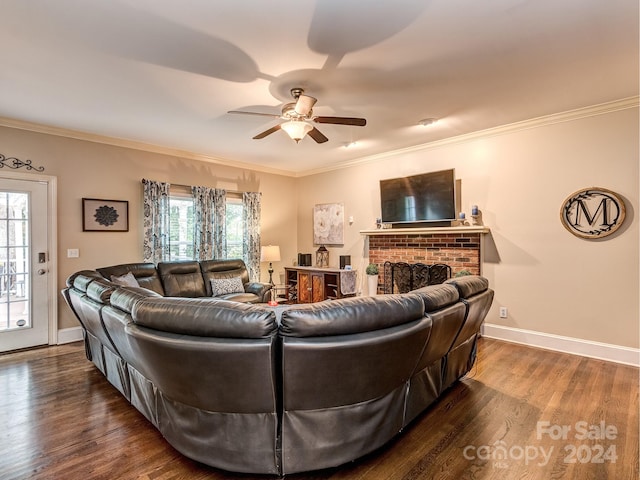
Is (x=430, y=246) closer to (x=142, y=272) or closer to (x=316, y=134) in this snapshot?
(x=316, y=134)

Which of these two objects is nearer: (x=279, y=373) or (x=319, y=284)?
(x=279, y=373)

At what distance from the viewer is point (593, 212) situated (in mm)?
3648

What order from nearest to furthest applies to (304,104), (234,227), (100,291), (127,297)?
(127,297) < (100,291) < (304,104) < (234,227)

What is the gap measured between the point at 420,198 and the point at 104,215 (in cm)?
452

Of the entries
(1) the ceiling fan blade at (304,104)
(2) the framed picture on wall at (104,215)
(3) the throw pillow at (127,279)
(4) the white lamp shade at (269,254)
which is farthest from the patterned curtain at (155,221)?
(1) the ceiling fan blade at (304,104)

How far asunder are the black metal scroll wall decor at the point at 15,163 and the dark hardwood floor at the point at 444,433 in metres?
2.36

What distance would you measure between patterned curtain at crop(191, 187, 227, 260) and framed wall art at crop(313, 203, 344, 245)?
1856 millimetres

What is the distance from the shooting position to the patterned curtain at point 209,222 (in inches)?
218

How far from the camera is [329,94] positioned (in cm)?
329

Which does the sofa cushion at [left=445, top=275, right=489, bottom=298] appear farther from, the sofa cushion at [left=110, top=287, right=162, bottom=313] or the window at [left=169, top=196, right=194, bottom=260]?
the window at [left=169, top=196, right=194, bottom=260]

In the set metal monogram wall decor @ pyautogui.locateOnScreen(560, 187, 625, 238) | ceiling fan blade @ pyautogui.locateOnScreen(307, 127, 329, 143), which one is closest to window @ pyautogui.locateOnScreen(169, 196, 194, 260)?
ceiling fan blade @ pyautogui.locateOnScreen(307, 127, 329, 143)

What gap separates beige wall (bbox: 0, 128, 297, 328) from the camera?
421cm

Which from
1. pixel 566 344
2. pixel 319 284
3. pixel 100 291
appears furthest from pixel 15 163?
pixel 566 344

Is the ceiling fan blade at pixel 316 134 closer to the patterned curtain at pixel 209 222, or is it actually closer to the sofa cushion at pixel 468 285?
the sofa cushion at pixel 468 285
